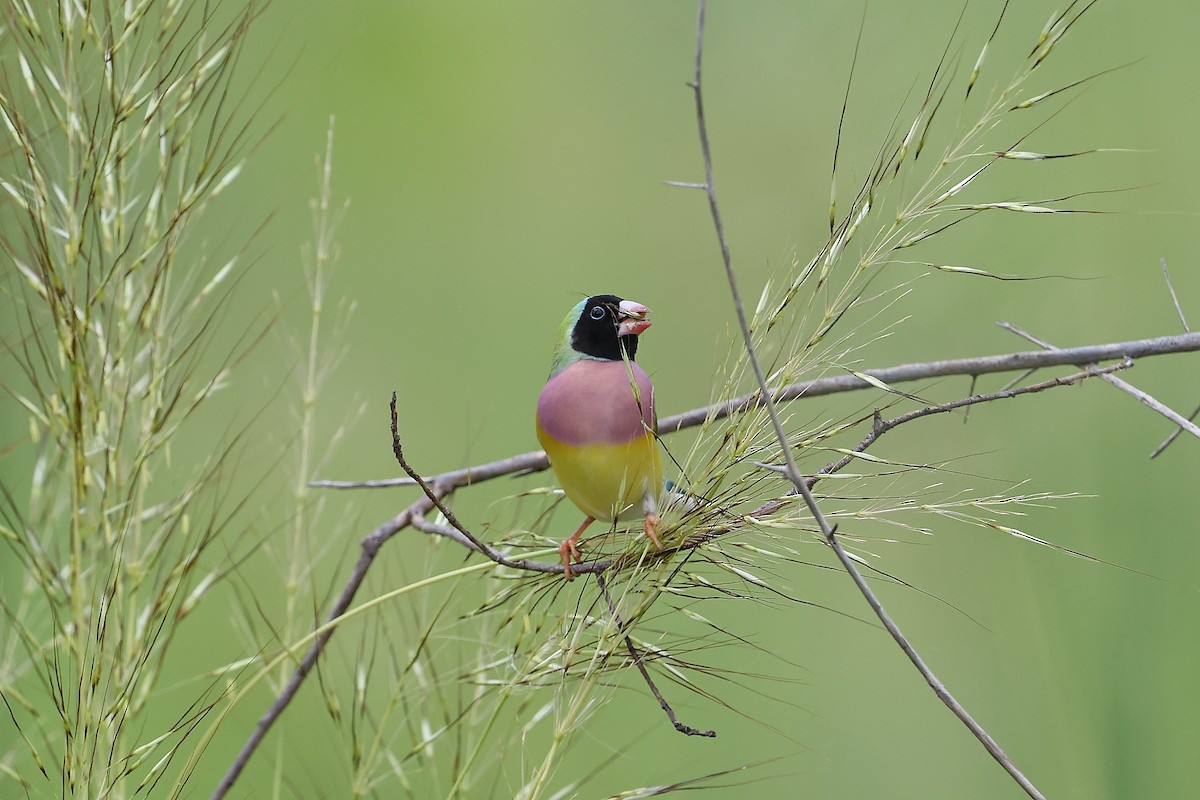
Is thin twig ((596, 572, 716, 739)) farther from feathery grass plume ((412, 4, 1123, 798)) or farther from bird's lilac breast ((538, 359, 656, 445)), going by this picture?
bird's lilac breast ((538, 359, 656, 445))

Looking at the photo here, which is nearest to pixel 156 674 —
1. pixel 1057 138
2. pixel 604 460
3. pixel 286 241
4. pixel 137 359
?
pixel 137 359

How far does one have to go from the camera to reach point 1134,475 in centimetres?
122

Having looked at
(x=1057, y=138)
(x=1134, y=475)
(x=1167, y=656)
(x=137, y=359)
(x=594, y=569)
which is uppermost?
(x=1057, y=138)

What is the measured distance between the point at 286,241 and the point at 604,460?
1.03 metres

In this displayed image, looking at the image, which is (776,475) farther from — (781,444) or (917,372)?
(917,372)

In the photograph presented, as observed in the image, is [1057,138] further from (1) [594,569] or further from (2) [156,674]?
(2) [156,674]

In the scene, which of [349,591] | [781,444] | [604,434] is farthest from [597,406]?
[349,591]

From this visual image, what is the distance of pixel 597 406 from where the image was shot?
71cm

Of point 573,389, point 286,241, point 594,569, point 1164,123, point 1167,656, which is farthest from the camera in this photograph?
point 286,241

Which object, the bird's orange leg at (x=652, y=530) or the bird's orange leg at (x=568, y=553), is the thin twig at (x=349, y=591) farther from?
the bird's orange leg at (x=652, y=530)

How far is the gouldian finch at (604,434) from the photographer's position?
705 mm

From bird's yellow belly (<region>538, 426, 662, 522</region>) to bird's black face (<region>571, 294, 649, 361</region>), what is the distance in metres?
0.09

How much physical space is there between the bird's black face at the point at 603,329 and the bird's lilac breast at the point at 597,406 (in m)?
0.04

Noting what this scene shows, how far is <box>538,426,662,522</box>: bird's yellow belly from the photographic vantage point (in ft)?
2.31
